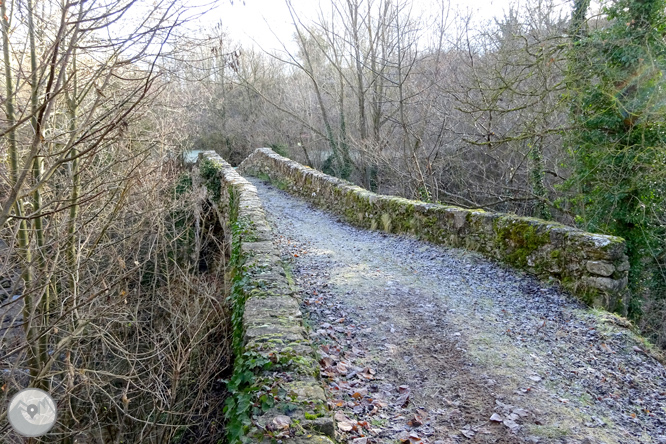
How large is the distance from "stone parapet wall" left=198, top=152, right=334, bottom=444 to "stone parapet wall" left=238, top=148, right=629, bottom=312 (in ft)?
10.6

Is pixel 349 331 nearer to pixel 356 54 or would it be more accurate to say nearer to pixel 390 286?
pixel 390 286

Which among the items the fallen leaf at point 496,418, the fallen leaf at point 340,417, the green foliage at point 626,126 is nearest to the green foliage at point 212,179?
the green foliage at point 626,126

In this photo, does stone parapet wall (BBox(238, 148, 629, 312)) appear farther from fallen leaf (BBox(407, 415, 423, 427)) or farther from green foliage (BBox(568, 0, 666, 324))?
green foliage (BBox(568, 0, 666, 324))

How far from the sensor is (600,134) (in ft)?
28.6

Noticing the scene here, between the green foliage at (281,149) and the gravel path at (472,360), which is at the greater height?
the green foliage at (281,149)

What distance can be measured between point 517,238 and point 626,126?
4.06 meters

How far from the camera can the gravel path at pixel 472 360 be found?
3389 mm

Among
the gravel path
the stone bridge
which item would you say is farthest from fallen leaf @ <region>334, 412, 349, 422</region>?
the stone bridge

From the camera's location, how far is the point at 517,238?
250 inches

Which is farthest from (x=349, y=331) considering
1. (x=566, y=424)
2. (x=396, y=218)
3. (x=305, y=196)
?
(x=305, y=196)

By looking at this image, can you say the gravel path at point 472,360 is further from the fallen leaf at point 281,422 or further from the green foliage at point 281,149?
the green foliage at point 281,149

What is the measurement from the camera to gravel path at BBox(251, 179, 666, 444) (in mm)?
3389

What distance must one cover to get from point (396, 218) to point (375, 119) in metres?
11.5

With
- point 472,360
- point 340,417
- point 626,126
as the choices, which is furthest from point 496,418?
point 626,126
